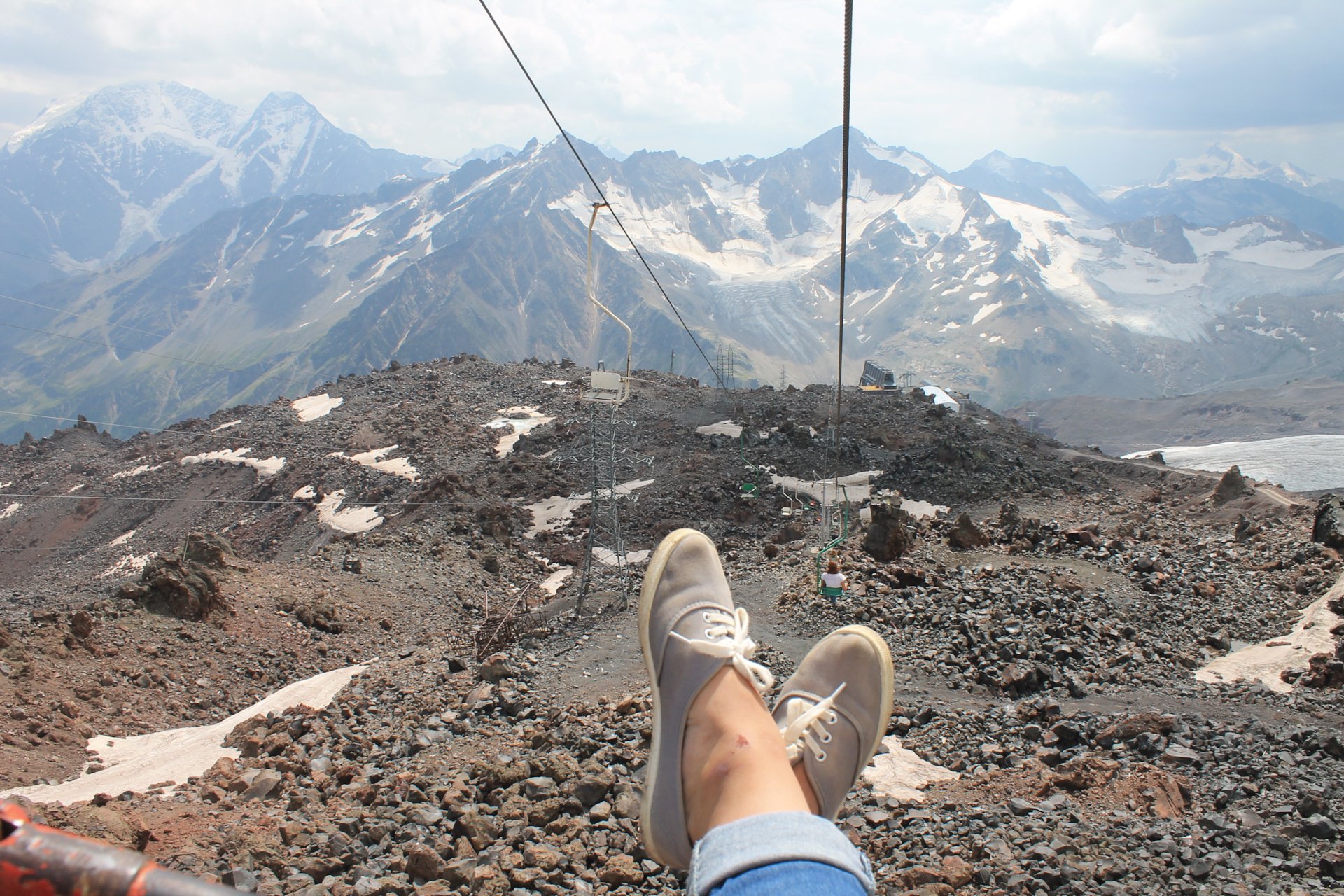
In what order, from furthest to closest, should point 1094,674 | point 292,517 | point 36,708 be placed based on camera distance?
point 292,517 < point 36,708 < point 1094,674

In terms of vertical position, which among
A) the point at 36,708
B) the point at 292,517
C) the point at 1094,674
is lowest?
the point at 292,517

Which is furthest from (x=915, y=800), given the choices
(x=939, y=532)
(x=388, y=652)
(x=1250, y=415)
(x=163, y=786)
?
(x=1250, y=415)

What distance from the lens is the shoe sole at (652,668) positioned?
420cm

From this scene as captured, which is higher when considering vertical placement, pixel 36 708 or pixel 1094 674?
pixel 1094 674

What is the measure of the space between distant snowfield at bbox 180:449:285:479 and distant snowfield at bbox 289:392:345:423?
604 centimetres

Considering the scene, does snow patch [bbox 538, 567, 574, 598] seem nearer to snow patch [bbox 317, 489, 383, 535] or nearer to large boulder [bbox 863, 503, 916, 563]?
snow patch [bbox 317, 489, 383, 535]

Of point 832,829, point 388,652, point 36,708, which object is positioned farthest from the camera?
point 388,652

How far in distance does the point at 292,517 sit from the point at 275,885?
40.0m

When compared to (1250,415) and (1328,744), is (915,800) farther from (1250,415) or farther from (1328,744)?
(1250,415)

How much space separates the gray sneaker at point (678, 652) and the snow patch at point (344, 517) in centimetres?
3474

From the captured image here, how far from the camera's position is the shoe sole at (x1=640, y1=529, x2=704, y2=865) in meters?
4.20

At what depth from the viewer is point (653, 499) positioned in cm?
3588

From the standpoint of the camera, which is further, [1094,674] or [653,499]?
[653,499]

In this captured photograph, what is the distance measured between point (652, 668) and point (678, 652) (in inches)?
11.0
